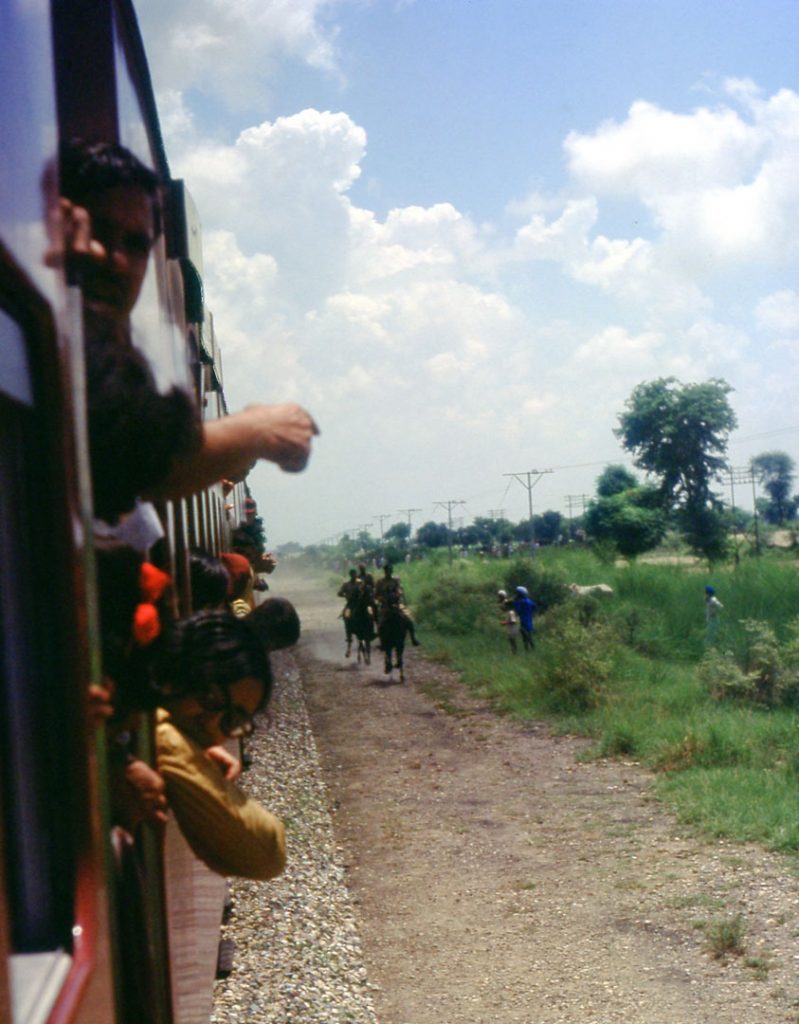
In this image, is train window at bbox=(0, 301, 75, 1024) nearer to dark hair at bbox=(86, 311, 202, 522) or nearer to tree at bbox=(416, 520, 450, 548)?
dark hair at bbox=(86, 311, 202, 522)

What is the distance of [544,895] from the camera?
7246 mm

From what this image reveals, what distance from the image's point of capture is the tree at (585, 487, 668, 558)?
157 ft

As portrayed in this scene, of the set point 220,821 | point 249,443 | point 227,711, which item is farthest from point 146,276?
point 220,821

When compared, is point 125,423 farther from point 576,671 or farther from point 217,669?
point 576,671

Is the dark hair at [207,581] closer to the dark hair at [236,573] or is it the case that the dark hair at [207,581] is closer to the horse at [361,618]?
the dark hair at [236,573]

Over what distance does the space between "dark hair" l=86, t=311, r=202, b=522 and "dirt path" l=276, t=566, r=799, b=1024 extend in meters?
2.82

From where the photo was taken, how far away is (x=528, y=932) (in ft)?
21.5

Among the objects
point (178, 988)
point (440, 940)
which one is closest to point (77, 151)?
point (178, 988)

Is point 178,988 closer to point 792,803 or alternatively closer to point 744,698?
point 792,803

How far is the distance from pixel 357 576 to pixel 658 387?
33.2m

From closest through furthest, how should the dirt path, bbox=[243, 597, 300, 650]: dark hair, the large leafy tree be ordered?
1. bbox=[243, 597, 300, 650]: dark hair
2. the dirt path
3. the large leafy tree

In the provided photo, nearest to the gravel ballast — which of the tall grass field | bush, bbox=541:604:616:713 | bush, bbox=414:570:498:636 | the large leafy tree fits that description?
the tall grass field

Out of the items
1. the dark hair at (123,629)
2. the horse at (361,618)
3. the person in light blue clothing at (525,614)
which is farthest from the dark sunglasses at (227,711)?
the person in light blue clothing at (525,614)

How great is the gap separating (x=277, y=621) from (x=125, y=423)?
27.0 inches
